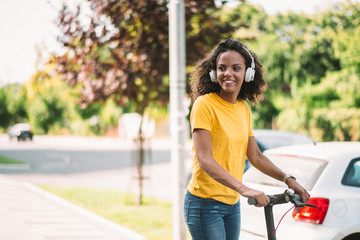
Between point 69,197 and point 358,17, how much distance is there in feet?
57.6

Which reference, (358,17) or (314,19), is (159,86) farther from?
(314,19)

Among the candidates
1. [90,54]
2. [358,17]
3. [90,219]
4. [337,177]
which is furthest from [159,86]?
[358,17]

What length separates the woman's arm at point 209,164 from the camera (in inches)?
90.7

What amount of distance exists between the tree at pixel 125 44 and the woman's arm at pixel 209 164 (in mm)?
5115

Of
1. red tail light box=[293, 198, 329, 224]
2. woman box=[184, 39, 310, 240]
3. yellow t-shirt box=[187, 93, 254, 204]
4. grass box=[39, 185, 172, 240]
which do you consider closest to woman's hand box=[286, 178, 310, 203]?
woman box=[184, 39, 310, 240]

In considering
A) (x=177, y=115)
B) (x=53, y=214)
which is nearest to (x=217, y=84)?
(x=177, y=115)

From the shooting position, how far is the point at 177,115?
186 inches

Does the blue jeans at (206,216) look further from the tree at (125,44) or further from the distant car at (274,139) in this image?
the distant car at (274,139)

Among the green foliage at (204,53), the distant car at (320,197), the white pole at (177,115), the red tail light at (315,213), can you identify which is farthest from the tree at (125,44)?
the red tail light at (315,213)

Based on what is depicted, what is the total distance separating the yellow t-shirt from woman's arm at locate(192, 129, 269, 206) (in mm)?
47

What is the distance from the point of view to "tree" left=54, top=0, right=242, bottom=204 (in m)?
7.24

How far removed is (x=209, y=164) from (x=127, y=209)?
626 cm

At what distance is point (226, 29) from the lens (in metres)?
7.69

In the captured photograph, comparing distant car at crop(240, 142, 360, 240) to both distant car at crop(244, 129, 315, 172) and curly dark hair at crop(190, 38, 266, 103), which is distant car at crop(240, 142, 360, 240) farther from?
distant car at crop(244, 129, 315, 172)
